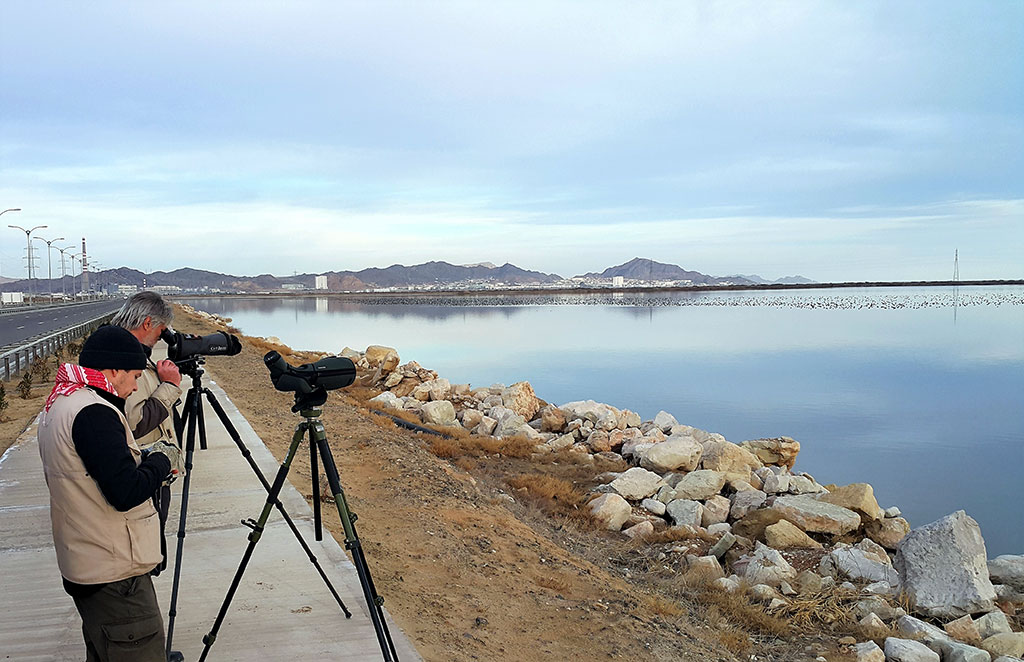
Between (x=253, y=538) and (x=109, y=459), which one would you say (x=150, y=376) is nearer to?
(x=253, y=538)

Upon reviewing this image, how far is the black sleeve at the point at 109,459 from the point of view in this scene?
2367 millimetres

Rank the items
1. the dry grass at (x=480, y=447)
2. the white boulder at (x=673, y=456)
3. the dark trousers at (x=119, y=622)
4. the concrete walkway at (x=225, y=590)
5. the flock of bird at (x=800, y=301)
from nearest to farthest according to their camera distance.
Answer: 1. the dark trousers at (x=119, y=622)
2. the concrete walkway at (x=225, y=590)
3. the white boulder at (x=673, y=456)
4. the dry grass at (x=480, y=447)
5. the flock of bird at (x=800, y=301)

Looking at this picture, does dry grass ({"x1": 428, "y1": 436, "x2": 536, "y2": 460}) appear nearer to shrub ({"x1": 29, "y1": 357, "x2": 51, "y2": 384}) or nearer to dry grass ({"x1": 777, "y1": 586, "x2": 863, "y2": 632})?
dry grass ({"x1": 777, "y1": 586, "x2": 863, "y2": 632})

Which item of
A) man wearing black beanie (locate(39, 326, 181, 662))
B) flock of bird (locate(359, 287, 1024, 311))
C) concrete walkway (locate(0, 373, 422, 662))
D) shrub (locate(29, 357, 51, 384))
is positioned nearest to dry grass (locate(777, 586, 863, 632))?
concrete walkway (locate(0, 373, 422, 662))

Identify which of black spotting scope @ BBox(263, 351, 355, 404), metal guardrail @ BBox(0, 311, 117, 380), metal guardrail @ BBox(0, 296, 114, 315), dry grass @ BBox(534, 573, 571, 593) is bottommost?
dry grass @ BBox(534, 573, 571, 593)

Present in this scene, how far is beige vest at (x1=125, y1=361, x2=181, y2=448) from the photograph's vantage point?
327cm

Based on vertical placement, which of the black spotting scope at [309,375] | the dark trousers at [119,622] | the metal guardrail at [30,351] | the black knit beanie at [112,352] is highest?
the black knit beanie at [112,352]

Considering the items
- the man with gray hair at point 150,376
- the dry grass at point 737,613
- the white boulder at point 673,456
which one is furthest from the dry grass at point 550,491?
the man with gray hair at point 150,376

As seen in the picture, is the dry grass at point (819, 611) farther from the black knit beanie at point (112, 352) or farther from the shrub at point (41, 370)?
the shrub at point (41, 370)

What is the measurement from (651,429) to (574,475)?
362 cm

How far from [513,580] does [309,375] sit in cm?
290

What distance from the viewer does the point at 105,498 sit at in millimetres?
2418

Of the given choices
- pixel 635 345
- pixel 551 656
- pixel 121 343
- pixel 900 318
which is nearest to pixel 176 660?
pixel 121 343

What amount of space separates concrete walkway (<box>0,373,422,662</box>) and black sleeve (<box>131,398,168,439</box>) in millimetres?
1161
